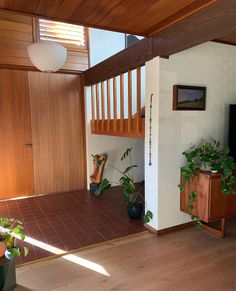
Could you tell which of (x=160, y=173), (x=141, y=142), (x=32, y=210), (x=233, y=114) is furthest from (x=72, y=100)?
(x=233, y=114)

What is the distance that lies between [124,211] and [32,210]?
1.35 m

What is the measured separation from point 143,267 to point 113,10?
2.22m

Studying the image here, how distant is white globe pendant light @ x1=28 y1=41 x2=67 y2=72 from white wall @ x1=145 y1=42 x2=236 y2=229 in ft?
3.33

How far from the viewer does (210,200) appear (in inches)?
98.5

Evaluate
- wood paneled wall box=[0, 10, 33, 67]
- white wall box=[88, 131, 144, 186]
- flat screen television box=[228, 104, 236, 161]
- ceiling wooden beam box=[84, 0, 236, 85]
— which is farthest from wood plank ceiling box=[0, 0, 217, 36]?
white wall box=[88, 131, 144, 186]

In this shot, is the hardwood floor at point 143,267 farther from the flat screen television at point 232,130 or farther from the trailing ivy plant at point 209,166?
the flat screen television at point 232,130

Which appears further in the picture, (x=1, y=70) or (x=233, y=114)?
(x=1, y=70)

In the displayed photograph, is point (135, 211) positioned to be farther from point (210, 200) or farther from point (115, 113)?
point (115, 113)

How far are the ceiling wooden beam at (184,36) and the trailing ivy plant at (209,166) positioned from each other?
112cm

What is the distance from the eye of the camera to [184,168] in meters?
2.66

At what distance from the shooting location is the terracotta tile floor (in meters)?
2.59

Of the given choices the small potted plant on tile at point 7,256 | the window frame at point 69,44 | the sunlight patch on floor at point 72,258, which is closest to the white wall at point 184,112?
the sunlight patch on floor at point 72,258

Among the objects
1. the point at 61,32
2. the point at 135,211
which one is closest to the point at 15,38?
the point at 61,32

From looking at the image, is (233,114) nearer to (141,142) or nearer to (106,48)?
(141,142)
